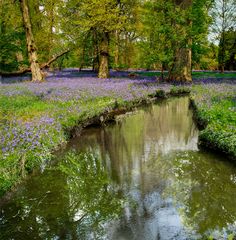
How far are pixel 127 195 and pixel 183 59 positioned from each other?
22.4 metres

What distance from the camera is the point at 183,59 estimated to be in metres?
27.9

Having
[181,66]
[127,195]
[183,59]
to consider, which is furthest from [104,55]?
[127,195]

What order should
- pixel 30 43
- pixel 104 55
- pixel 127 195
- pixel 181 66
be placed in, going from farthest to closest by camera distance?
1. pixel 104 55
2. pixel 181 66
3. pixel 30 43
4. pixel 127 195

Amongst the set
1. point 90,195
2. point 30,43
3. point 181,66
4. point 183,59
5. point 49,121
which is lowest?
point 90,195

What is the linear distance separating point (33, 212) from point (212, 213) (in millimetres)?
3387

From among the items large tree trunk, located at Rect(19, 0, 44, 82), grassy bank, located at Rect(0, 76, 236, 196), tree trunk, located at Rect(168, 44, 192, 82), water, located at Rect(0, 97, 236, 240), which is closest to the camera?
water, located at Rect(0, 97, 236, 240)

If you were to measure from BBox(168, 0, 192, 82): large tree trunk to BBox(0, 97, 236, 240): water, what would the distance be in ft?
56.9

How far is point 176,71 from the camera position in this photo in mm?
28453

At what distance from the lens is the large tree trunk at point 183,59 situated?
2742cm

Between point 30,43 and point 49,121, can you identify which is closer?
point 49,121

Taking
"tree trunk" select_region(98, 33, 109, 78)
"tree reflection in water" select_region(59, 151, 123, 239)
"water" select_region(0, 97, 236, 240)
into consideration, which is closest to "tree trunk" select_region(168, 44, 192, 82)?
"tree trunk" select_region(98, 33, 109, 78)

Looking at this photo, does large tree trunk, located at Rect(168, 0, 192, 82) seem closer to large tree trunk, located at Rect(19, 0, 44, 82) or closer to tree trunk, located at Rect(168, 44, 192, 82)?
tree trunk, located at Rect(168, 44, 192, 82)

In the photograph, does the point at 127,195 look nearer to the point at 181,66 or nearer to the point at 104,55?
the point at 181,66

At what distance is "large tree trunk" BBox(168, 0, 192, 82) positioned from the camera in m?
27.4
